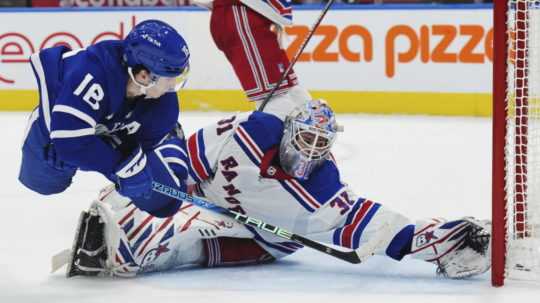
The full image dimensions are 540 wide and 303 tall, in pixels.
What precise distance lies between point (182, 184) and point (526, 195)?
3.08 feet

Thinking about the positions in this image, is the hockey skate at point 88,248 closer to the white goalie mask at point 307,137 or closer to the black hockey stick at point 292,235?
the black hockey stick at point 292,235

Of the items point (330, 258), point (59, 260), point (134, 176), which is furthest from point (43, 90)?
point (330, 258)

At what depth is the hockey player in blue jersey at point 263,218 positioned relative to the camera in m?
3.01

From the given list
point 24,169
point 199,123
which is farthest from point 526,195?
point 199,123

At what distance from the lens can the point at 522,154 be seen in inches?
114

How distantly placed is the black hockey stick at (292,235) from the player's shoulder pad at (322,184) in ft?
0.41

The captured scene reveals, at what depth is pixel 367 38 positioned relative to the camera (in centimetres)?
655

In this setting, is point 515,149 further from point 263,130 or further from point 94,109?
point 94,109

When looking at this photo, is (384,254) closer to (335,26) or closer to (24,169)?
(24,169)

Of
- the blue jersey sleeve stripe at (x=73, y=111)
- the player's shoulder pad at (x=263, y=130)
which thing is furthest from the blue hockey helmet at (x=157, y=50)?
the player's shoulder pad at (x=263, y=130)

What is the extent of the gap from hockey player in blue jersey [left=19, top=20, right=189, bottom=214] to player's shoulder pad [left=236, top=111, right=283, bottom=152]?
0.69 feet

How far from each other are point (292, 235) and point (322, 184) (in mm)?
171

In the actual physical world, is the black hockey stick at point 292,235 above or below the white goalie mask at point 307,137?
below

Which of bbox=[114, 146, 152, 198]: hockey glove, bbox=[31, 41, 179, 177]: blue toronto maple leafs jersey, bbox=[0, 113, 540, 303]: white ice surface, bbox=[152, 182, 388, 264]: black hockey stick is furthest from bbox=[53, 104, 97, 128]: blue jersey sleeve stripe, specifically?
bbox=[0, 113, 540, 303]: white ice surface
